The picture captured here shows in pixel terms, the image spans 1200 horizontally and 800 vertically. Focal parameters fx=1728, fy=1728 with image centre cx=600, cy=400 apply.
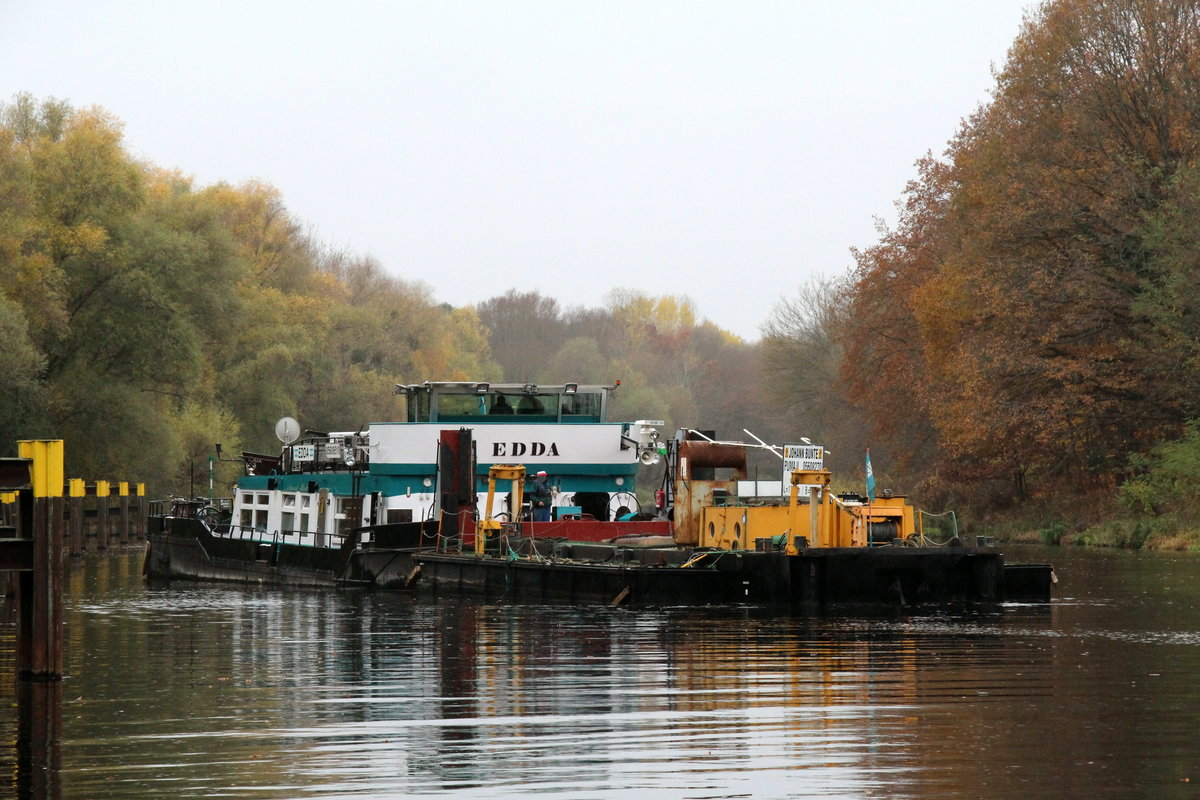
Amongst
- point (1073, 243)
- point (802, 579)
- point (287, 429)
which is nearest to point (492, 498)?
point (802, 579)

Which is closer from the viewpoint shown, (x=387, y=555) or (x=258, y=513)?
(x=387, y=555)

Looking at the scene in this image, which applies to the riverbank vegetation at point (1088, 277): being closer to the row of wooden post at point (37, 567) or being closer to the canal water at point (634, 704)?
the canal water at point (634, 704)

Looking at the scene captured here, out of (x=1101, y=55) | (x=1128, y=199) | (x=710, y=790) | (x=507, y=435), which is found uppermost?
(x=1101, y=55)

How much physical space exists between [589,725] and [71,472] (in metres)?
45.1

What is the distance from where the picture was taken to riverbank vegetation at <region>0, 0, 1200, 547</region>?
48781mm

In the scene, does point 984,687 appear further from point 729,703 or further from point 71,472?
point 71,472

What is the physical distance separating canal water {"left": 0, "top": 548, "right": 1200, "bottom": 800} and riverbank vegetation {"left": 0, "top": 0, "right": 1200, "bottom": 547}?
2284 centimetres

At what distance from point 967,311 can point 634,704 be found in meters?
39.6

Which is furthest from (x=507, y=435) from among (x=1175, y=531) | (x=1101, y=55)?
(x=1101, y=55)

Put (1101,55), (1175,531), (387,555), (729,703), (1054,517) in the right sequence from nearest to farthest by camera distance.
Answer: (729,703) < (387,555) < (1175,531) < (1101,55) < (1054,517)

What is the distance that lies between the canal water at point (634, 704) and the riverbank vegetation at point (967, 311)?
74.9 feet

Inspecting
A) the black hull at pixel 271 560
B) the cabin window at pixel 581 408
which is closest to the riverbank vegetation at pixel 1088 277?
the cabin window at pixel 581 408

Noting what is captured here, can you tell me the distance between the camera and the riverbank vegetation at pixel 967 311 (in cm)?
4878

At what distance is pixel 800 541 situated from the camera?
1059 inches
